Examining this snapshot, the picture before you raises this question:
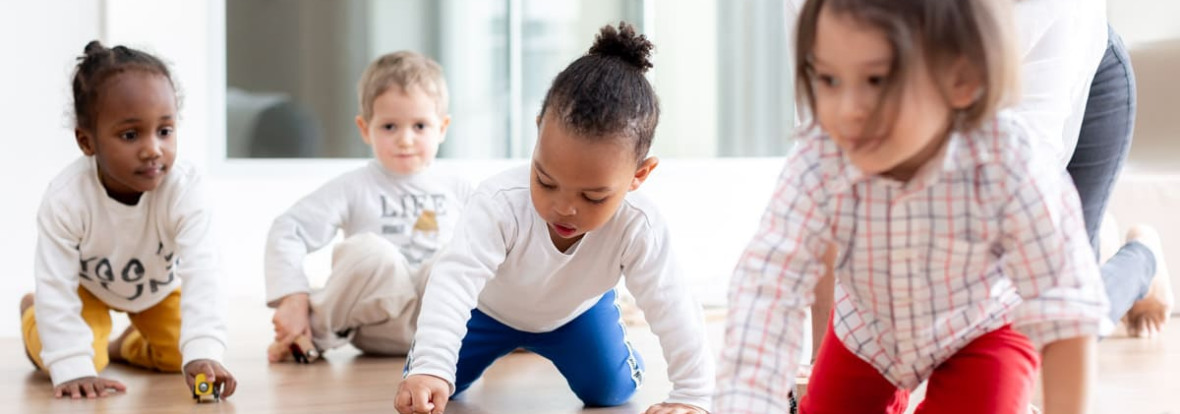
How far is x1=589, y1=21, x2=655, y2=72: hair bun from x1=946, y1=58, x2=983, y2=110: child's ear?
1.70ft

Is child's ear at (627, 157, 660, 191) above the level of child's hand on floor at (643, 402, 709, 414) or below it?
above

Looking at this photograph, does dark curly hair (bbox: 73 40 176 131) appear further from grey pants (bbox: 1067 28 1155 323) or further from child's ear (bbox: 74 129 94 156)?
grey pants (bbox: 1067 28 1155 323)

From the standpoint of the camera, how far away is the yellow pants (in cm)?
205

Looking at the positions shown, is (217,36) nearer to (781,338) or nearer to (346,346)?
(346,346)

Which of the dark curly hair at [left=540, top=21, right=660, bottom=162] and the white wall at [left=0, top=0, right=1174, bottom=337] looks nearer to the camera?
the dark curly hair at [left=540, top=21, right=660, bottom=162]

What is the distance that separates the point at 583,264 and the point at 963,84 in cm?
69

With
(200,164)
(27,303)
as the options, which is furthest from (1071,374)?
(200,164)

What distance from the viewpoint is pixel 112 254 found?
194 cm

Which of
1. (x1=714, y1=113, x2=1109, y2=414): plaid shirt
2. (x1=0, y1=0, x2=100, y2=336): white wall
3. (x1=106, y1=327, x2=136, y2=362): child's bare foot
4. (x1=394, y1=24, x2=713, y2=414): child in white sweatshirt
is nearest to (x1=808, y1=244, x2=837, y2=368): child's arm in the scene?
(x1=394, y1=24, x2=713, y2=414): child in white sweatshirt

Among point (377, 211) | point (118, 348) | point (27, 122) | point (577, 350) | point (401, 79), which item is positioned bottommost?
point (118, 348)

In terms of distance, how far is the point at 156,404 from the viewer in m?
1.71

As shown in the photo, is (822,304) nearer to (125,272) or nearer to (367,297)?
(367,297)

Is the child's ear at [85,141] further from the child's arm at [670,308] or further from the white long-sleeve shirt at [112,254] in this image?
the child's arm at [670,308]

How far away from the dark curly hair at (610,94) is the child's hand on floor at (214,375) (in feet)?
2.11
